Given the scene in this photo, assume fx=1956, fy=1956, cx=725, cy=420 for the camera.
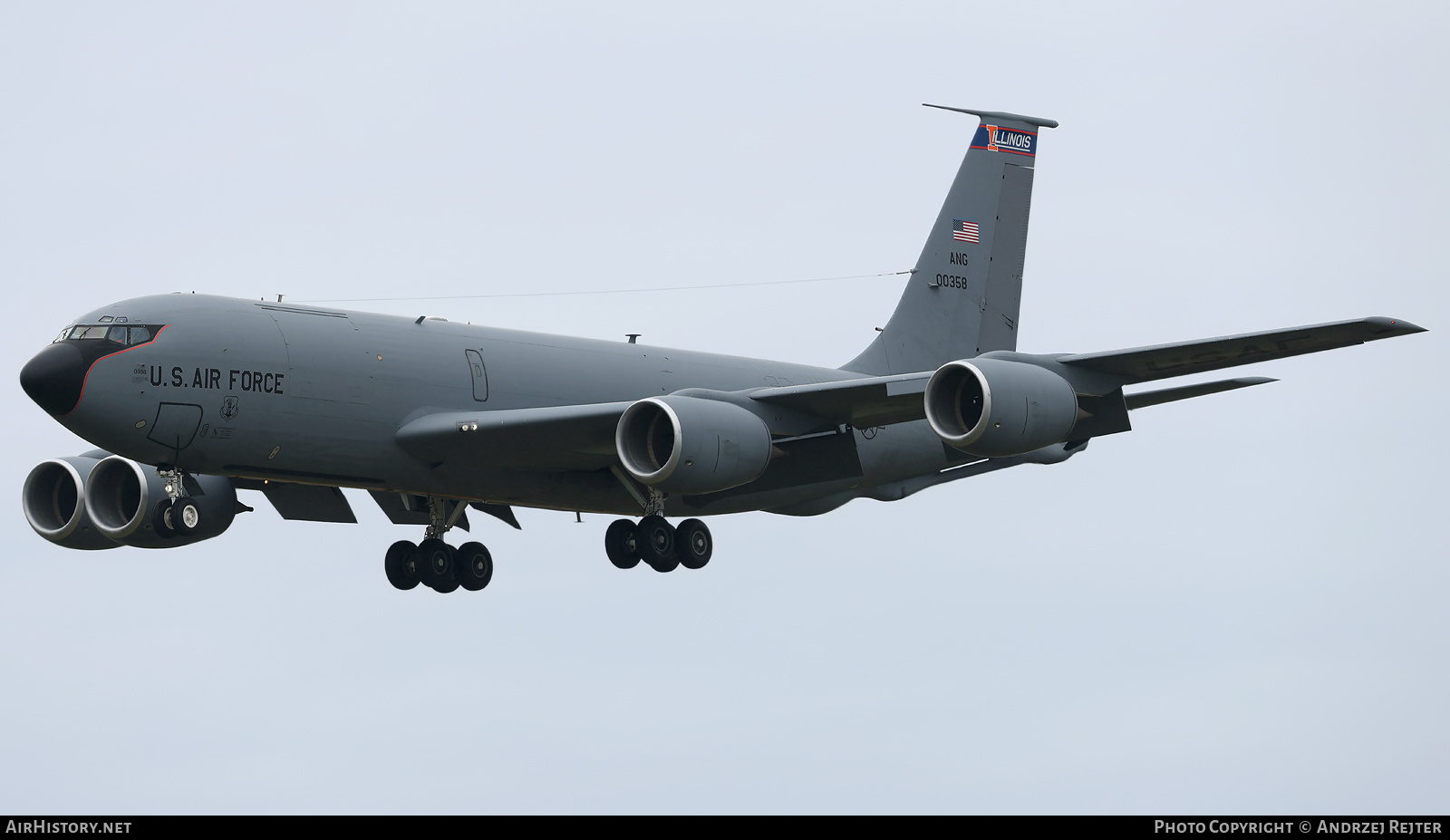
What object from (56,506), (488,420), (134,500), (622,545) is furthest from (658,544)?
(56,506)

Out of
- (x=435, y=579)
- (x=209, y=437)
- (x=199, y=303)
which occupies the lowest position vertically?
(x=435, y=579)

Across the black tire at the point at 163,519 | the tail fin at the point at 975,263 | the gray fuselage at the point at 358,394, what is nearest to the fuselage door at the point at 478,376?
the gray fuselage at the point at 358,394

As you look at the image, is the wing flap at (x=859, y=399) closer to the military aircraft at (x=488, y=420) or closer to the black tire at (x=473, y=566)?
the military aircraft at (x=488, y=420)

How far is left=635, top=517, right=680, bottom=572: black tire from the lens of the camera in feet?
123

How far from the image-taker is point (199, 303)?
3397 centimetres

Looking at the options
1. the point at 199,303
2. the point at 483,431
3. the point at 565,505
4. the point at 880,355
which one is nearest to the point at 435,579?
the point at 565,505

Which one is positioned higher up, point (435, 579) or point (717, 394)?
point (717, 394)

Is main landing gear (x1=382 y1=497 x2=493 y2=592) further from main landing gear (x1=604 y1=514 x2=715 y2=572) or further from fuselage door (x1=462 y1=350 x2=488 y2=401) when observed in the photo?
fuselage door (x1=462 y1=350 x2=488 y2=401)

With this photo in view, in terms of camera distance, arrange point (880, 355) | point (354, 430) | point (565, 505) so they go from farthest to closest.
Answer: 1. point (880, 355)
2. point (565, 505)
3. point (354, 430)

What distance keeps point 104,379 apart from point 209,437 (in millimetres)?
2006

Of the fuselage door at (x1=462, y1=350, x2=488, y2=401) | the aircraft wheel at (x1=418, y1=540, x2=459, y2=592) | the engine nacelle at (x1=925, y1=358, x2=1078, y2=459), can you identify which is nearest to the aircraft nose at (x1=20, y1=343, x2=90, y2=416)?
the fuselage door at (x1=462, y1=350, x2=488, y2=401)

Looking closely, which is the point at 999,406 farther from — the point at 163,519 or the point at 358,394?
the point at 163,519
